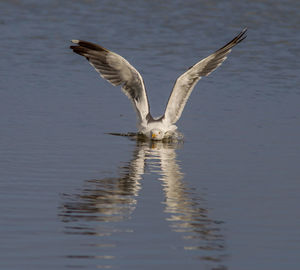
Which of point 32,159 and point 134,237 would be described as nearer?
point 134,237

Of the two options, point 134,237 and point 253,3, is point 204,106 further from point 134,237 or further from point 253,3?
point 253,3

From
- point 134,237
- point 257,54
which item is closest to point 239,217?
point 134,237

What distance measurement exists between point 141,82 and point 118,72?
0.50m

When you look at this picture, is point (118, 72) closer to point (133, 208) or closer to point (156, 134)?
point (156, 134)

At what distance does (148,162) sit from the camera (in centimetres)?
1180

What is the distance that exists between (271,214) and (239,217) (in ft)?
1.23

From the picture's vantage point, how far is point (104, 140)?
42.1 ft

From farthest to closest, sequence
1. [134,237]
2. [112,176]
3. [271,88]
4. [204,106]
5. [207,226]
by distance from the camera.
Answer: [271,88]
[204,106]
[112,176]
[207,226]
[134,237]

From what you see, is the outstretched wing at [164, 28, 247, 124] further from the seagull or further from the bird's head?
the bird's head

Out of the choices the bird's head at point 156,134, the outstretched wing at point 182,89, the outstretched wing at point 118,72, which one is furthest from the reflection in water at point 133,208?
the outstretched wing at point 182,89

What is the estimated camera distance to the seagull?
1399 cm

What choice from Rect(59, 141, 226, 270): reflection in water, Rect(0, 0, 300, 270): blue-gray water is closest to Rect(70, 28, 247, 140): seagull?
Rect(0, 0, 300, 270): blue-gray water

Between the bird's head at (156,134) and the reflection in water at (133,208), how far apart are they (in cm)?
210

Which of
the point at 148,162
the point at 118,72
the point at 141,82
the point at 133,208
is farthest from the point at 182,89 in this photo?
the point at 133,208
